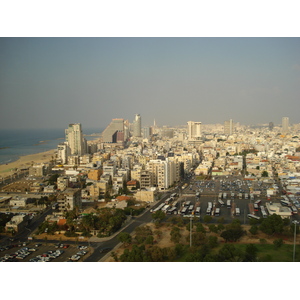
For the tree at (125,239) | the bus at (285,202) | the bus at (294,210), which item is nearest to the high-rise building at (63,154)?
the bus at (285,202)

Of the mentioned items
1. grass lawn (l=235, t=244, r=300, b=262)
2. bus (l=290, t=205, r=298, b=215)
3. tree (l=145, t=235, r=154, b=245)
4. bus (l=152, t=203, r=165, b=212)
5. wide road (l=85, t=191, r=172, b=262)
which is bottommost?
bus (l=152, t=203, r=165, b=212)

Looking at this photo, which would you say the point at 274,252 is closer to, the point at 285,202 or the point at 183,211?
the point at 183,211

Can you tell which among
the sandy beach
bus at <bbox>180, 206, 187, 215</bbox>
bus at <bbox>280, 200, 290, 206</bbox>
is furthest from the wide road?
the sandy beach

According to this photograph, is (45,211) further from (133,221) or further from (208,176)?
(208,176)

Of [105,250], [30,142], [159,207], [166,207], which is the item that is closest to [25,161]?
[30,142]

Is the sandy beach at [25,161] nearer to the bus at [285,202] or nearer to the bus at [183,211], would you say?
the bus at [183,211]

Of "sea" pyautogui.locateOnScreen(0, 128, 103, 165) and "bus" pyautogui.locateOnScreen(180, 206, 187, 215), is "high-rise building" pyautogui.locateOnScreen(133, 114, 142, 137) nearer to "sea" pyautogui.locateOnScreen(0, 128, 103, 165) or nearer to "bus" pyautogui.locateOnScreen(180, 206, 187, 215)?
"sea" pyautogui.locateOnScreen(0, 128, 103, 165)
